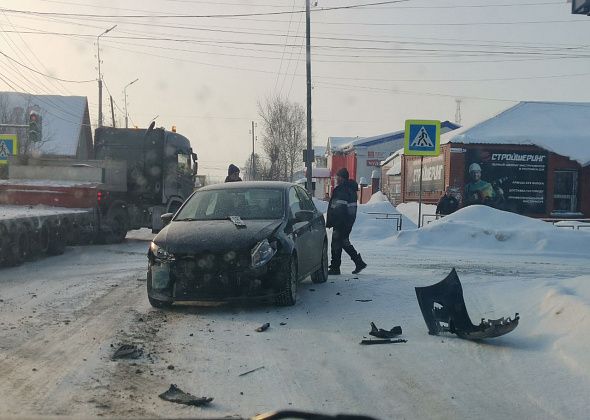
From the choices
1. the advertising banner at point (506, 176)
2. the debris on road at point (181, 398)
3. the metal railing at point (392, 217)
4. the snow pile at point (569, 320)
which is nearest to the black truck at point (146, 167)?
the metal railing at point (392, 217)

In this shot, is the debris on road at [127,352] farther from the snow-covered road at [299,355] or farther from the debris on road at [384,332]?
the debris on road at [384,332]

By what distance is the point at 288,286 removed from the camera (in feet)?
28.3

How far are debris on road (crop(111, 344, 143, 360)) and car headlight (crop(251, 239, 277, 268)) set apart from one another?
2165mm

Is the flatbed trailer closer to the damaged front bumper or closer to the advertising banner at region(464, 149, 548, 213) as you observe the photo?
the damaged front bumper

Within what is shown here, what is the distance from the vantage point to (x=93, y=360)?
6.08 metres

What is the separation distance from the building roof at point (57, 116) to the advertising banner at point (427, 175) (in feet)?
89.8

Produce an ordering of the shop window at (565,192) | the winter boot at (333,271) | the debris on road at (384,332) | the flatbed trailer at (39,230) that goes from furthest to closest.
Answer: the shop window at (565,192) → the flatbed trailer at (39,230) → the winter boot at (333,271) → the debris on road at (384,332)

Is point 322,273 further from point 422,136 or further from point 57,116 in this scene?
point 57,116

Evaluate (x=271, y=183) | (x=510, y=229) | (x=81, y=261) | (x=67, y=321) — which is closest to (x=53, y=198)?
(x=81, y=261)

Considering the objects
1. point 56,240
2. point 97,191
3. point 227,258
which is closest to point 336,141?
point 97,191

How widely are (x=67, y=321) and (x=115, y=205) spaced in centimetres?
1104

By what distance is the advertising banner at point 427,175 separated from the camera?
33.7 metres

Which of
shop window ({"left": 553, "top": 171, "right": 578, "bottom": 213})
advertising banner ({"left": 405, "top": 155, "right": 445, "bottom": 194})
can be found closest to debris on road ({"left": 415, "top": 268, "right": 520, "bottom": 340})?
advertising banner ({"left": 405, "top": 155, "right": 445, "bottom": 194})

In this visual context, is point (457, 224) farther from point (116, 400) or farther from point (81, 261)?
point (116, 400)
